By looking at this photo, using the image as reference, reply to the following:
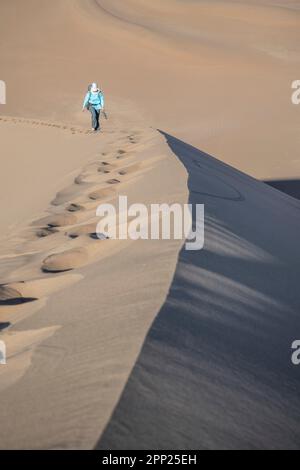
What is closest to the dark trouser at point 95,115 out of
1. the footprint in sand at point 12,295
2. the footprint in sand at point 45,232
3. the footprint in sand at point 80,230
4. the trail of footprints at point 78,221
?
the trail of footprints at point 78,221

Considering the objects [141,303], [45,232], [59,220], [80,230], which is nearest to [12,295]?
[141,303]

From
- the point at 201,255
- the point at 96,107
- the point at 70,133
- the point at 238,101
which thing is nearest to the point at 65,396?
the point at 201,255

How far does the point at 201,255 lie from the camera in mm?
3180

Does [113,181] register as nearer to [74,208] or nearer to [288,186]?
[74,208]

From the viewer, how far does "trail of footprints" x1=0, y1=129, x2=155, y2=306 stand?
3.67 meters

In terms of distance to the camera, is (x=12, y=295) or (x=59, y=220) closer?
(x=12, y=295)

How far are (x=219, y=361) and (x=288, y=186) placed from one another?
7.59m

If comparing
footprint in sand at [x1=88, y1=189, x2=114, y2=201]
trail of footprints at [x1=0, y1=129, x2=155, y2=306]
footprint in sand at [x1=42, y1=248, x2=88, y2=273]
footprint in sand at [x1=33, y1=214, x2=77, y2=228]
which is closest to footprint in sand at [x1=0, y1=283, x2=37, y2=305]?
trail of footprints at [x1=0, y1=129, x2=155, y2=306]

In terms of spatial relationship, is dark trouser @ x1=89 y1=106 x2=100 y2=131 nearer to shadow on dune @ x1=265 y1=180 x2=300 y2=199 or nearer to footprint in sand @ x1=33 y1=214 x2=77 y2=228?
shadow on dune @ x1=265 y1=180 x2=300 y2=199

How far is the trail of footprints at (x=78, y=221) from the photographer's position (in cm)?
367

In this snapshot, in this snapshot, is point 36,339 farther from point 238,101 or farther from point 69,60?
point 69,60

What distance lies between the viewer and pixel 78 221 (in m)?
5.07

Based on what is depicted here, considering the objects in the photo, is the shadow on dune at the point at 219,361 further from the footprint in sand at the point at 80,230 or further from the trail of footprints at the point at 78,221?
the footprint in sand at the point at 80,230

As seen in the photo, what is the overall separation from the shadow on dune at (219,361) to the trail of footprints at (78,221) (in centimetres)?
82
